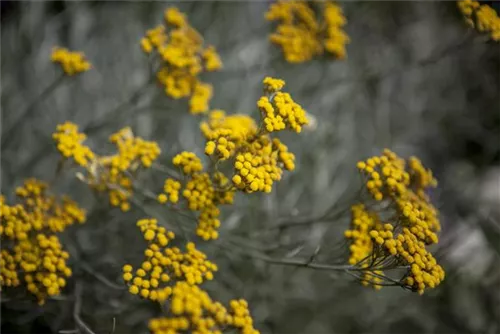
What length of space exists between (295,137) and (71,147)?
816mm

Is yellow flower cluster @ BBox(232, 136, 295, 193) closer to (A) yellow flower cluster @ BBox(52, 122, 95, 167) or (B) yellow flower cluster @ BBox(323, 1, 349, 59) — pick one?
(A) yellow flower cluster @ BBox(52, 122, 95, 167)

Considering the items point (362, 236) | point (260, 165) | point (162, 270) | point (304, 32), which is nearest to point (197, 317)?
point (162, 270)

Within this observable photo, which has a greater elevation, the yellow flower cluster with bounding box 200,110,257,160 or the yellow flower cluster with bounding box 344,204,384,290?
the yellow flower cluster with bounding box 200,110,257,160

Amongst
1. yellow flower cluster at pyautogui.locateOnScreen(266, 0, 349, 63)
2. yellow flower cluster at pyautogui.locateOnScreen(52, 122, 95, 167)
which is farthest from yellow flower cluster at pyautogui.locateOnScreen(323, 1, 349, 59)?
yellow flower cluster at pyautogui.locateOnScreen(52, 122, 95, 167)

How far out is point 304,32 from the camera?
3.95ft

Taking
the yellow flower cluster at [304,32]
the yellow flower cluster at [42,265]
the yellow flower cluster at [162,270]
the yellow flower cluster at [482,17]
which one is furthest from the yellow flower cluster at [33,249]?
the yellow flower cluster at [482,17]

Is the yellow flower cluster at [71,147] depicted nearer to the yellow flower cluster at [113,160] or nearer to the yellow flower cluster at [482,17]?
the yellow flower cluster at [113,160]

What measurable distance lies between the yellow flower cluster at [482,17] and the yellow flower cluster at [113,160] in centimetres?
69

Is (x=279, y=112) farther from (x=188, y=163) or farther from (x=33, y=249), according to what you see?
→ (x=33, y=249)

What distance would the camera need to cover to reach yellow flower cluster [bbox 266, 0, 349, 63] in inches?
46.2

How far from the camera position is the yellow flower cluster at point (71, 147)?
927 millimetres

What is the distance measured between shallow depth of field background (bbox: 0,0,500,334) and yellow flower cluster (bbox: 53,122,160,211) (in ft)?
0.41

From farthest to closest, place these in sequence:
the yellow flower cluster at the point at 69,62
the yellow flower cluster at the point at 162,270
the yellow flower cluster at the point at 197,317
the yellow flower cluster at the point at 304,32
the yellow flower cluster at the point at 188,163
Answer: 1. the yellow flower cluster at the point at 304,32
2. the yellow flower cluster at the point at 69,62
3. the yellow flower cluster at the point at 188,163
4. the yellow flower cluster at the point at 162,270
5. the yellow flower cluster at the point at 197,317

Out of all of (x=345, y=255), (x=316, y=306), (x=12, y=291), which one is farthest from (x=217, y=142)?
(x=316, y=306)
